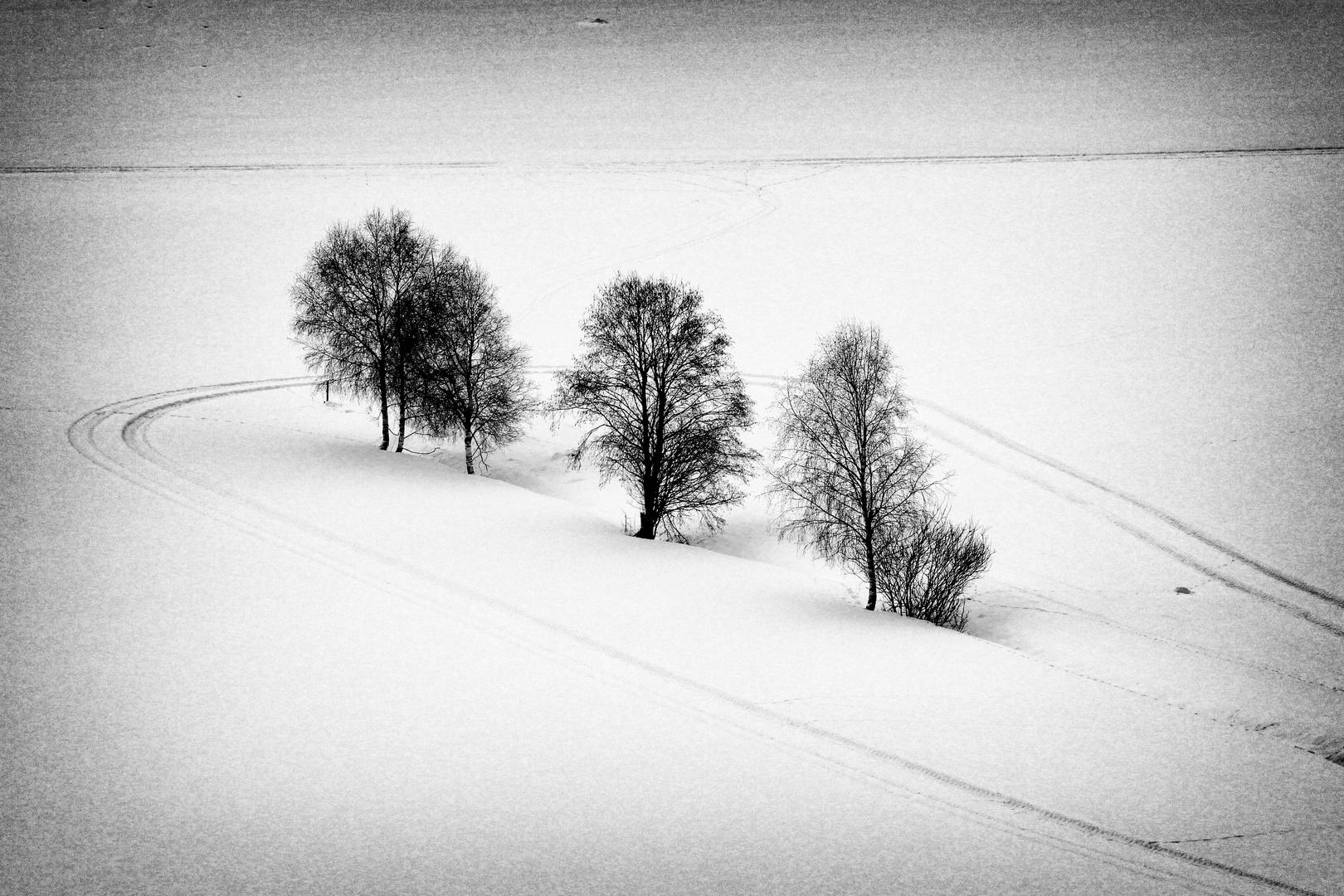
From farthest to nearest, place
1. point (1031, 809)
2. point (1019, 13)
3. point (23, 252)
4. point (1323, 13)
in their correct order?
1. point (1019, 13)
2. point (1323, 13)
3. point (23, 252)
4. point (1031, 809)

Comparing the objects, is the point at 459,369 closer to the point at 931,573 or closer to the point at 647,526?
the point at 647,526

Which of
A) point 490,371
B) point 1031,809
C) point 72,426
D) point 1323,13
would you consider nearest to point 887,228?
point 490,371

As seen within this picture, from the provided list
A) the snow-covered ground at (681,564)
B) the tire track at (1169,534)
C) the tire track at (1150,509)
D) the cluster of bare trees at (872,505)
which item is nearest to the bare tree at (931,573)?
the cluster of bare trees at (872,505)

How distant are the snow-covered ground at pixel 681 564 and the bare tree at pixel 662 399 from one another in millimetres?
2590

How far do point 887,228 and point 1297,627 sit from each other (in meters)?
52.1

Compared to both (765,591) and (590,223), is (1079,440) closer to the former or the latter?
(765,591)

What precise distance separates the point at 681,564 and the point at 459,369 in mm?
14627

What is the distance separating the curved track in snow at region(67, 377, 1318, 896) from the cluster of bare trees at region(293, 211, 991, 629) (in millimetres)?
9452

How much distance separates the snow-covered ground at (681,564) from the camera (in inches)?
741

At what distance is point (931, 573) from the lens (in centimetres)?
3303

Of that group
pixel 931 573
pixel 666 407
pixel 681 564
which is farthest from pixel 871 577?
pixel 666 407

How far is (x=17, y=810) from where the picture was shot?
17859mm

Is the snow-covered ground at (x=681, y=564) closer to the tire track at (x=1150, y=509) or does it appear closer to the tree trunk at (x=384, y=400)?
the tire track at (x=1150, y=509)

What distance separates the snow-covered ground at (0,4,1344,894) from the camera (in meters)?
18.8
